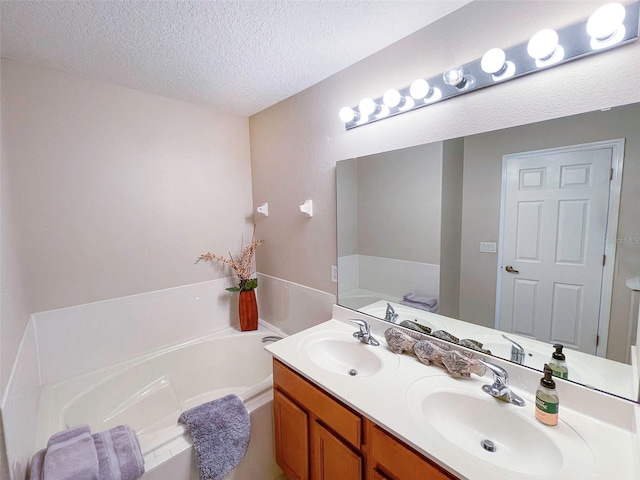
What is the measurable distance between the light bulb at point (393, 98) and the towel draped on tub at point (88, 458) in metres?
1.98

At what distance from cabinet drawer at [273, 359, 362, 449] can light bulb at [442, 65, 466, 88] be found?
1397 millimetres

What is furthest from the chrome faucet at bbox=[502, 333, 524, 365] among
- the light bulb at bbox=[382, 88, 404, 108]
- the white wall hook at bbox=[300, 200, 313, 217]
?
the white wall hook at bbox=[300, 200, 313, 217]

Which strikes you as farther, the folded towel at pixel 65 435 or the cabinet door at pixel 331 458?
the folded towel at pixel 65 435

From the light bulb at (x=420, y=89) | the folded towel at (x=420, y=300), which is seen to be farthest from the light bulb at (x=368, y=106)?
the folded towel at (x=420, y=300)

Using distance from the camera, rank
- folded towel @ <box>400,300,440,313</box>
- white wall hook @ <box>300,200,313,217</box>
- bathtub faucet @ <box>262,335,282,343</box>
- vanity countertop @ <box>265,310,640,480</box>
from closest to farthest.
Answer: vanity countertop @ <box>265,310,640,480</box> < folded towel @ <box>400,300,440,313</box> < white wall hook @ <box>300,200,313,217</box> < bathtub faucet @ <box>262,335,282,343</box>

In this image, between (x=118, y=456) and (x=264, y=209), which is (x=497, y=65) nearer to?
(x=264, y=209)

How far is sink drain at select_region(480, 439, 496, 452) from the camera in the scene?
36.6 inches

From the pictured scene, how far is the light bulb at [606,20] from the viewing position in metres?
0.79

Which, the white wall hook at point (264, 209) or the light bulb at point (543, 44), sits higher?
the light bulb at point (543, 44)

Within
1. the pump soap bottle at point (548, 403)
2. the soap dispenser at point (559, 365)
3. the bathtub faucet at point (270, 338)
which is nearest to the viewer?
the pump soap bottle at point (548, 403)

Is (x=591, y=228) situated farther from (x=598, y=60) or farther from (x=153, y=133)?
(x=153, y=133)

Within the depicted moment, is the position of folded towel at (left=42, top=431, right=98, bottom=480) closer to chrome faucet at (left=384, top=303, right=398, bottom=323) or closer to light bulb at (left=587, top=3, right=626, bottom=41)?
chrome faucet at (left=384, top=303, right=398, bottom=323)

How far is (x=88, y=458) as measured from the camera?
1.10 metres

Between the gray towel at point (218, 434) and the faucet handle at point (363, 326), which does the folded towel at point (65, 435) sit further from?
the faucet handle at point (363, 326)
